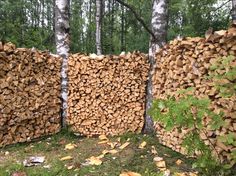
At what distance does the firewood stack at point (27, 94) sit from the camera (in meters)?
6.68

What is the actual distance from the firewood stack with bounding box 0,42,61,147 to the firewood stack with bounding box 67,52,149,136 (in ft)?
1.30

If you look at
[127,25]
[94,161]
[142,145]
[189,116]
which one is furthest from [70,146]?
[127,25]

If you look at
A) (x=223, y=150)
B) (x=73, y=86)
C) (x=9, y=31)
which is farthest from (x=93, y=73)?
(x=9, y=31)

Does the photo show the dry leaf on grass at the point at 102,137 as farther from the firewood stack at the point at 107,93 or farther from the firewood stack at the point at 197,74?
the firewood stack at the point at 197,74

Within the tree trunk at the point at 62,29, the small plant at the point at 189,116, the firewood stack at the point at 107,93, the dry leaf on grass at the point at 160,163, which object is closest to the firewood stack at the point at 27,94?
the tree trunk at the point at 62,29

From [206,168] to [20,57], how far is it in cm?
429

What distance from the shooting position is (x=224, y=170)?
172 inches

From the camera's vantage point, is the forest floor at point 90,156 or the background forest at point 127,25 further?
the background forest at point 127,25

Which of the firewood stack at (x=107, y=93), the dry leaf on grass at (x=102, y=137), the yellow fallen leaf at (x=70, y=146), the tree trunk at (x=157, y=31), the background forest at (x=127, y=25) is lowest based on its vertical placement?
the yellow fallen leaf at (x=70, y=146)

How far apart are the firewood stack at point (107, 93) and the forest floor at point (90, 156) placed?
0.55m

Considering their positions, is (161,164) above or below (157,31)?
below

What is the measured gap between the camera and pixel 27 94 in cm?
708

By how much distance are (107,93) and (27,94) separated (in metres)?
1.67

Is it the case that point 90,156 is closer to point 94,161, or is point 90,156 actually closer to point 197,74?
point 94,161
